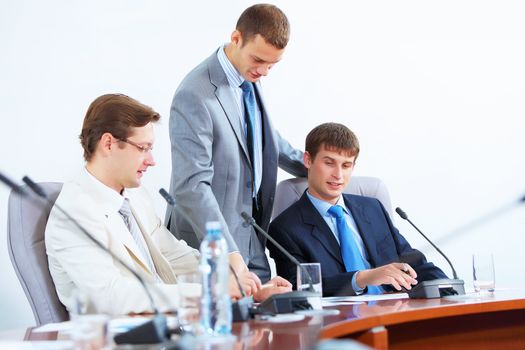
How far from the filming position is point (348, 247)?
292 cm

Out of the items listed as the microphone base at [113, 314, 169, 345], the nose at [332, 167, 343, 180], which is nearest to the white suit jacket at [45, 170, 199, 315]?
the microphone base at [113, 314, 169, 345]

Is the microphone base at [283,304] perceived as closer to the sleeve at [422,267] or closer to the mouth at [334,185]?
the sleeve at [422,267]

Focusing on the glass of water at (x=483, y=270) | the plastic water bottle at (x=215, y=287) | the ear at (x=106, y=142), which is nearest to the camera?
the plastic water bottle at (x=215, y=287)

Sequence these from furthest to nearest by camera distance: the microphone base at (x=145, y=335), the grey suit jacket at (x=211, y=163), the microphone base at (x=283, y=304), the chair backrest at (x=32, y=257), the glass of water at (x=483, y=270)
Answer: the grey suit jacket at (x=211, y=163), the glass of water at (x=483, y=270), the chair backrest at (x=32, y=257), the microphone base at (x=283, y=304), the microphone base at (x=145, y=335)

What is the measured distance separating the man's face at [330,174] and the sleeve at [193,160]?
1.57ft

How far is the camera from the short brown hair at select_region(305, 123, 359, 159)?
3.02 m

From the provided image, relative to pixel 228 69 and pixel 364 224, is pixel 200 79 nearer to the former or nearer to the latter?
pixel 228 69

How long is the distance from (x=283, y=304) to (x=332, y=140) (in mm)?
1134

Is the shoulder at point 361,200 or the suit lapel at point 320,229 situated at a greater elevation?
the shoulder at point 361,200

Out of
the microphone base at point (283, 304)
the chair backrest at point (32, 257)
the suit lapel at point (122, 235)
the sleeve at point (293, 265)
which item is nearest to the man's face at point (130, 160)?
the suit lapel at point (122, 235)

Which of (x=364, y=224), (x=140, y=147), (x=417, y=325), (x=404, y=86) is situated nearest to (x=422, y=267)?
(x=364, y=224)

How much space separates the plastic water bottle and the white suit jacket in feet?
1.02

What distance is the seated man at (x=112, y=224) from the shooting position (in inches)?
82.4

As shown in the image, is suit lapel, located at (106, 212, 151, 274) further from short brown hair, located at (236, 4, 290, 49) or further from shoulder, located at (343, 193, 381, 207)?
shoulder, located at (343, 193, 381, 207)
